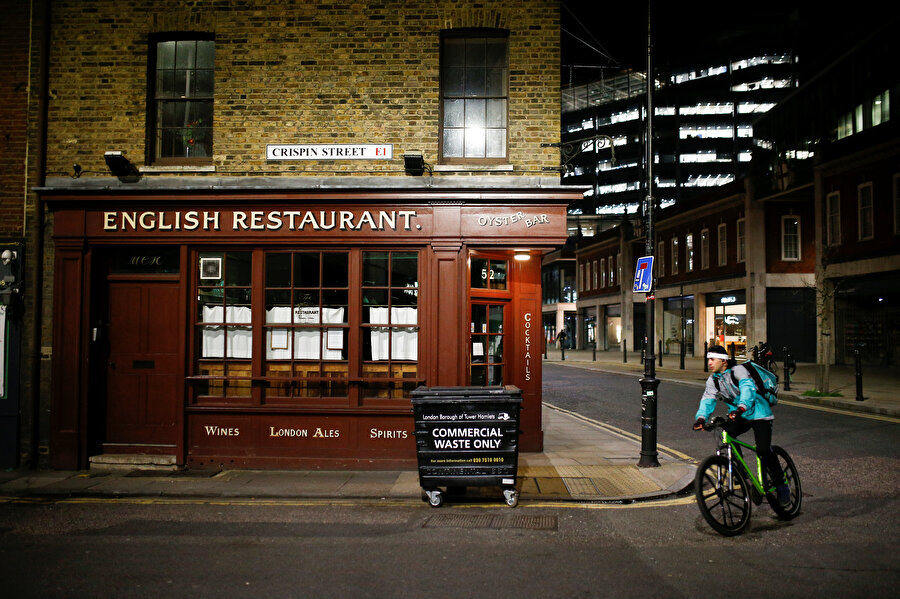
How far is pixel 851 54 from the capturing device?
27125mm

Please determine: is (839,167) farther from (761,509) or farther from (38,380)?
(38,380)

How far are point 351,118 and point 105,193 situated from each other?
3796 mm

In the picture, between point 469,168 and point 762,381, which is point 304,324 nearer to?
point 469,168

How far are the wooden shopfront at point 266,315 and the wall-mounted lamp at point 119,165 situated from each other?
1.27 feet

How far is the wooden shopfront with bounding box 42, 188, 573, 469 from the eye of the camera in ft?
29.2

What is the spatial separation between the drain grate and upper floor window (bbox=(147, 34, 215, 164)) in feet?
21.8

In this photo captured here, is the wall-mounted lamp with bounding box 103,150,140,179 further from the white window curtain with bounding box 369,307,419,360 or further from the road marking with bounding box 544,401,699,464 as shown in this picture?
the road marking with bounding box 544,401,699,464

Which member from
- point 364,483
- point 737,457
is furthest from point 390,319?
point 737,457

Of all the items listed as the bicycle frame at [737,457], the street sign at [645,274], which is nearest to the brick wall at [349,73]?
the street sign at [645,274]

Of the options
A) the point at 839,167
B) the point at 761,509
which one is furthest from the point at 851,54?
the point at 761,509

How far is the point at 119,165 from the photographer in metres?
9.05

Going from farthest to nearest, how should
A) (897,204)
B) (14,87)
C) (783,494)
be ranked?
(897,204), (14,87), (783,494)

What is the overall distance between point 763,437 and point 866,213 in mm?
21946

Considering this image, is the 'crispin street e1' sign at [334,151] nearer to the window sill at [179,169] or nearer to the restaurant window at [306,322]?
the window sill at [179,169]
